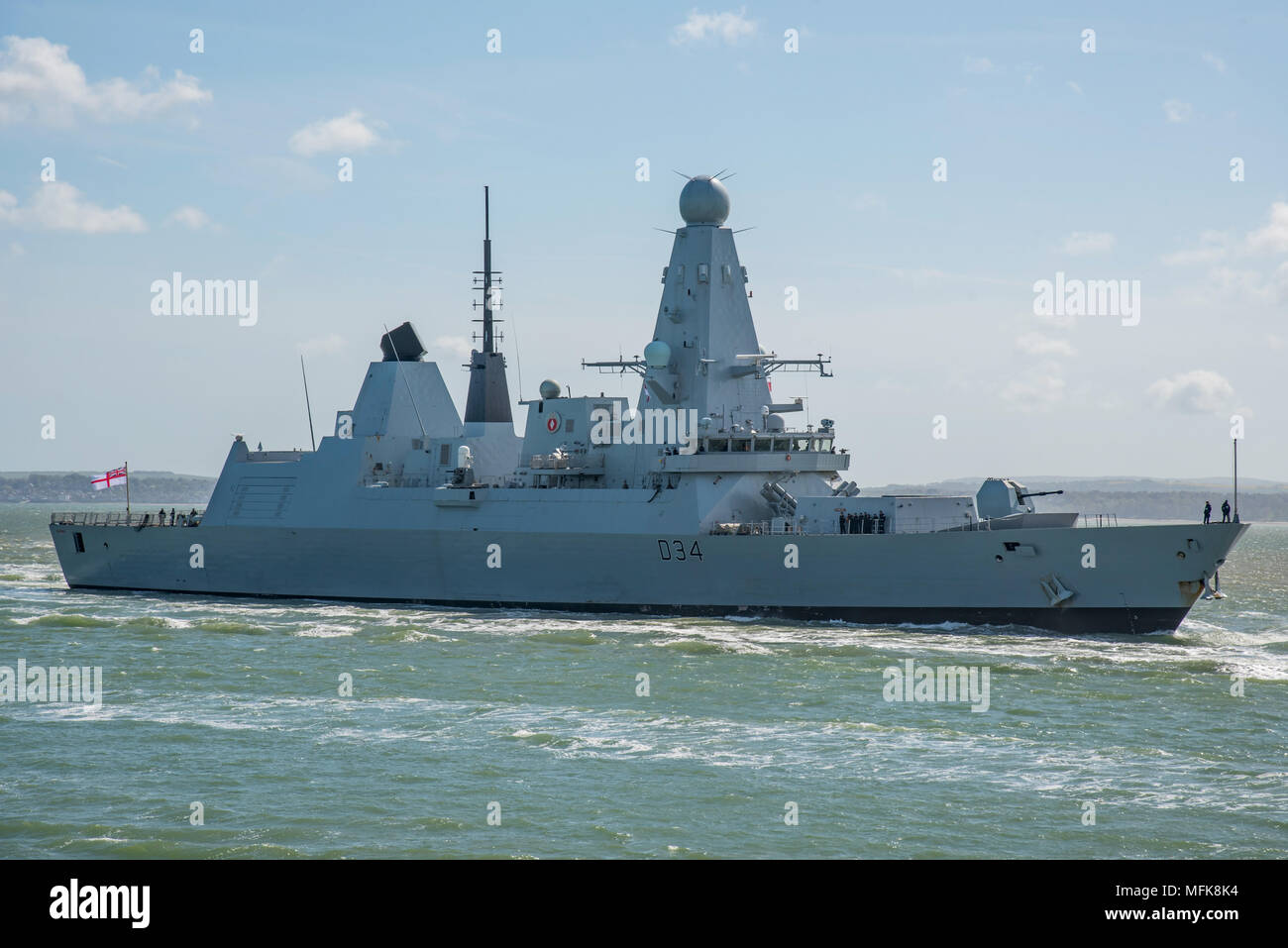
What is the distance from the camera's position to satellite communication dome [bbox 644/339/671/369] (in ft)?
81.3

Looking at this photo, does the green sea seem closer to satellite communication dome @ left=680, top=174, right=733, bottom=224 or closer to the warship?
the warship

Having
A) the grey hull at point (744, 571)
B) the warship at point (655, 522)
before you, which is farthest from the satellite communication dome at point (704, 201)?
the grey hull at point (744, 571)

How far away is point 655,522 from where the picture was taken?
2353cm

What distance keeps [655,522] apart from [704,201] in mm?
6787

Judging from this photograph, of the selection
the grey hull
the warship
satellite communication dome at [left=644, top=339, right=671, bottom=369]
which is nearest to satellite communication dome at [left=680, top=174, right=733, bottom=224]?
the warship

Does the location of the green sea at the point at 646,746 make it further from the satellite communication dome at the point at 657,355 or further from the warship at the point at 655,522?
the satellite communication dome at the point at 657,355

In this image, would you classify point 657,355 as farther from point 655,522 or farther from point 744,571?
point 744,571

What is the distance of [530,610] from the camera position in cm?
2498

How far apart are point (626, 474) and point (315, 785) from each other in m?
14.2

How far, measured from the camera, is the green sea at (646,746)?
1024cm

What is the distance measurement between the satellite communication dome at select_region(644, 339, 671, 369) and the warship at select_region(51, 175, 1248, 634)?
0.13 feet

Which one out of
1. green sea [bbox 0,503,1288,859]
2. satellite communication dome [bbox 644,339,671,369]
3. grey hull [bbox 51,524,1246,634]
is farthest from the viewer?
satellite communication dome [bbox 644,339,671,369]

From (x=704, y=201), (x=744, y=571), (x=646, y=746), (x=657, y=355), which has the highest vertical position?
(x=704, y=201)

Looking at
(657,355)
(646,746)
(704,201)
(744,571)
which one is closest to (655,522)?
(744,571)
